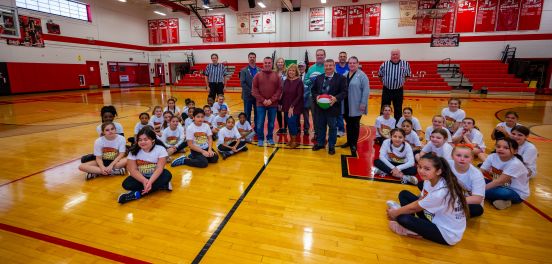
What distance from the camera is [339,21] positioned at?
62.2 ft

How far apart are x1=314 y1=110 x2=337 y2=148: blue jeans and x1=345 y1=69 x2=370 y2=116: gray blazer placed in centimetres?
40

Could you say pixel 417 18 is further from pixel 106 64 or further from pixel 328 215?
pixel 106 64

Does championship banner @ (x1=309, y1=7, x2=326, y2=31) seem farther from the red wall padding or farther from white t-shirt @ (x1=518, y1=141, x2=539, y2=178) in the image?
white t-shirt @ (x1=518, y1=141, x2=539, y2=178)

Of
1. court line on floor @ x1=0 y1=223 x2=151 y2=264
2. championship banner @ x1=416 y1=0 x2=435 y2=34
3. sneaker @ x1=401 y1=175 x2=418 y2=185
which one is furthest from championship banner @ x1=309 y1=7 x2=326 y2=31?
court line on floor @ x1=0 y1=223 x2=151 y2=264

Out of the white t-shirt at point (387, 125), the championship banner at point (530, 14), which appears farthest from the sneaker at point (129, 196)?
the championship banner at point (530, 14)

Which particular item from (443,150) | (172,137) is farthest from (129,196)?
(443,150)

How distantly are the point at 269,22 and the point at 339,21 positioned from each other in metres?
5.30

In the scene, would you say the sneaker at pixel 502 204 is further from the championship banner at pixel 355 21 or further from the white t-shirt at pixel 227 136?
the championship banner at pixel 355 21

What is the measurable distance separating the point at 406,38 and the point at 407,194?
1825cm

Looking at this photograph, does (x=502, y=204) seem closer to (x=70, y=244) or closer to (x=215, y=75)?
(x=70, y=244)

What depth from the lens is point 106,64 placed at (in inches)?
818

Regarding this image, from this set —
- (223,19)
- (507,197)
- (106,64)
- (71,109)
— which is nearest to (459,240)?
(507,197)

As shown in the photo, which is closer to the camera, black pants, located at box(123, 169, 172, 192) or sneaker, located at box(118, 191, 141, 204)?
sneaker, located at box(118, 191, 141, 204)

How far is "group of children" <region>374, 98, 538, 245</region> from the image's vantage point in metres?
2.25
